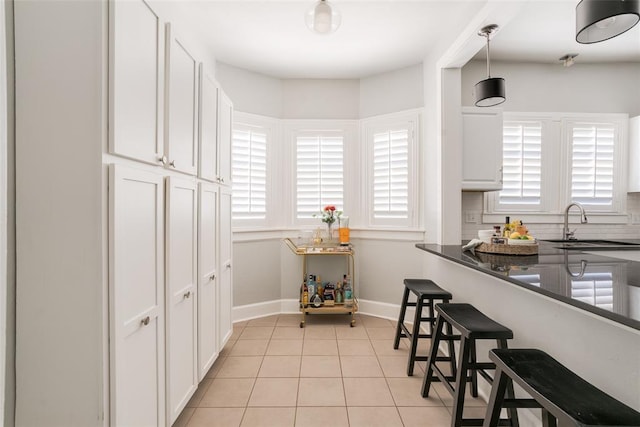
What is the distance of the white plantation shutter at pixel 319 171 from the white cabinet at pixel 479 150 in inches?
56.1

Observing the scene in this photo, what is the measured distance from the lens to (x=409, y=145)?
3529mm

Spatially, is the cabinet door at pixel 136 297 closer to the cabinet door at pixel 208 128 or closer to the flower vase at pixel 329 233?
the cabinet door at pixel 208 128

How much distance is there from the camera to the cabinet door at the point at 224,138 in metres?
2.47

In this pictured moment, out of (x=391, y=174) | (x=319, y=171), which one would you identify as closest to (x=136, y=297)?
(x=319, y=171)

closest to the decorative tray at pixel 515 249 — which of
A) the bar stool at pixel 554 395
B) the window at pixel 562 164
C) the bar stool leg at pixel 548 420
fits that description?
the bar stool at pixel 554 395

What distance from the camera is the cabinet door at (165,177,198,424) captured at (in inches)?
63.9

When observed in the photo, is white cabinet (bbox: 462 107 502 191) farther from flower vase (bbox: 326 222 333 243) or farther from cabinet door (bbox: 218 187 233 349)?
cabinet door (bbox: 218 187 233 349)

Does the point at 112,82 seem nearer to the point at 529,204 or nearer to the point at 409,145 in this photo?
the point at 409,145

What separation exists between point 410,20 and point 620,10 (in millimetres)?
1754

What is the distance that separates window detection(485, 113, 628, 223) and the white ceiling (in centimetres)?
68

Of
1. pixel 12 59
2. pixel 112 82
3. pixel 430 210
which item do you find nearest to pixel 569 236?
pixel 430 210

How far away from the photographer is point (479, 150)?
2.99 metres

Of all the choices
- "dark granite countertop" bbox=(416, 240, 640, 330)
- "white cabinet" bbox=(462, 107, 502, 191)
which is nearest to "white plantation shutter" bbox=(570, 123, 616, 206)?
"white cabinet" bbox=(462, 107, 502, 191)

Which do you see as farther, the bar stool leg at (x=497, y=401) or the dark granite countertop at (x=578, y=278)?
the bar stool leg at (x=497, y=401)
